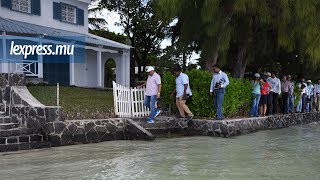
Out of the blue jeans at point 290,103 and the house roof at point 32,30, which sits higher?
the house roof at point 32,30

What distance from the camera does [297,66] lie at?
20.3 meters

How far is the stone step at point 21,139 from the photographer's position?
9430 mm

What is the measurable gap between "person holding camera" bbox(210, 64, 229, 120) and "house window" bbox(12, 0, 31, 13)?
11880mm

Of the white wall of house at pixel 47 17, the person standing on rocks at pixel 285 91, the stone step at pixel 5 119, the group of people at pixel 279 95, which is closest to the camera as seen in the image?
the stone step at pixel 5 119

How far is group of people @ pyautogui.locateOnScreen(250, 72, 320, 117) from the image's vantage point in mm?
13672

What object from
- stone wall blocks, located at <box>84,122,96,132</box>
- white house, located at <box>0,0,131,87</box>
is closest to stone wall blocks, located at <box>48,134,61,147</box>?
stone wall blocks, located at <box>84,122,96,132</box>

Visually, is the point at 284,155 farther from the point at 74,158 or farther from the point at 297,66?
the point at 297,66

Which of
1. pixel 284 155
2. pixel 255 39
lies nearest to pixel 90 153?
pixel 284 155

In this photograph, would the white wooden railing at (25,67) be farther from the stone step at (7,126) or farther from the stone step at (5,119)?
the stone step at (7,126)

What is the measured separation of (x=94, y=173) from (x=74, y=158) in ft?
4.76

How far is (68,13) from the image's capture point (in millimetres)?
23422

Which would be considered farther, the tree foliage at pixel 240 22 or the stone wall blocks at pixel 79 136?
the tree foliage at pixel 240 22

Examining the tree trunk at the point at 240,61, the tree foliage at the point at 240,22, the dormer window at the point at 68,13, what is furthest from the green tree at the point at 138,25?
the tree foliage at the point at 240,22

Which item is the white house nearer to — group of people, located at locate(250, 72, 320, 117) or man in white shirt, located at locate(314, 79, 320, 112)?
group of people, located at locate(250, 72, 320, 117)
